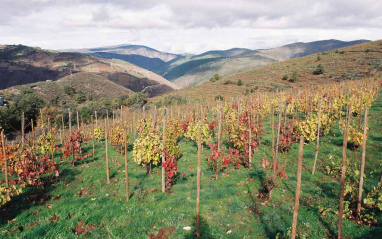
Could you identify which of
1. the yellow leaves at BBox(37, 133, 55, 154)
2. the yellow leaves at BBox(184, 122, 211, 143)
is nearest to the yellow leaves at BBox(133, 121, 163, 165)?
the yellow leaves at BBox(184, 122, 211, 143)

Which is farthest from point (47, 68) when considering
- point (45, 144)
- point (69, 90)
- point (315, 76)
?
point (315, 76)

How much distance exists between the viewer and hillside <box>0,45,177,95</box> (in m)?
76.0

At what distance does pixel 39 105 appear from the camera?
3847cm

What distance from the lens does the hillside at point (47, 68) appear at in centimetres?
7604

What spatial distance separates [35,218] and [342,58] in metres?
70.4

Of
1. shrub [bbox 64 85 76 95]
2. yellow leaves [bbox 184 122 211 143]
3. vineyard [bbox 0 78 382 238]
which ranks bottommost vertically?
A: vineyard [bbox 0 78 382 238]

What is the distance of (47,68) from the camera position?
8825cm

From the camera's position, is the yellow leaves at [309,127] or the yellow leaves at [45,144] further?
the yellow leaves at [45,144]

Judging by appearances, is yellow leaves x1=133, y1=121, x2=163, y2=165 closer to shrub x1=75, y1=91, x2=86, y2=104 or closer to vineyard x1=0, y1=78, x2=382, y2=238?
vineyard x1=0, y1=78, x2=382, y2=238

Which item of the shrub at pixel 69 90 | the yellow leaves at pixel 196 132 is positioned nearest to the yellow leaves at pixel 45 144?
the yellow leaves at pixel 196 132

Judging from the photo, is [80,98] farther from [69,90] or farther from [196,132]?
[196,132]

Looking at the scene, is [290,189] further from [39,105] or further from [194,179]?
[39,105]

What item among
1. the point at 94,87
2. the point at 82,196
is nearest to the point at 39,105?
the point at 94,87

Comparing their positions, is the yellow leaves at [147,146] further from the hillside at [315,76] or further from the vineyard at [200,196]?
the hillside at [315,76]
